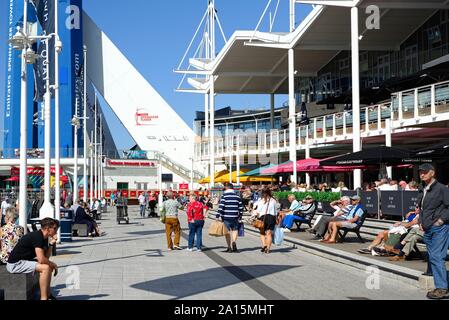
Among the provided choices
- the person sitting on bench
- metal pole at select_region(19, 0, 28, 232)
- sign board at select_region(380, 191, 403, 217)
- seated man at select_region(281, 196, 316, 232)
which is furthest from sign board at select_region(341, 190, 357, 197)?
metal pole at select_region(19, 0, 28, 232)

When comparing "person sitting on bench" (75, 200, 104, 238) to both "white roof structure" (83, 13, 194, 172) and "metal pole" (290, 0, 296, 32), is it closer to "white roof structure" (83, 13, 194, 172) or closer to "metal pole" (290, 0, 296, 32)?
"metal pole" (290, 0, 296, 32)

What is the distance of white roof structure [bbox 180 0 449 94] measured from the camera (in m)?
35.4

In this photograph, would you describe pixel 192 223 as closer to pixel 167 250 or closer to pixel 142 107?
pixel 167 250

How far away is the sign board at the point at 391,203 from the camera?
60.6 ft

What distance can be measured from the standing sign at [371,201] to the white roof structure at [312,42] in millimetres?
12785

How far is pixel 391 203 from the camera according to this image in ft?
62.5

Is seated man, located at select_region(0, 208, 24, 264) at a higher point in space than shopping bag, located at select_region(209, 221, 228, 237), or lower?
higher

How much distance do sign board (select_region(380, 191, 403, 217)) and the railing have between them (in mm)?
7349

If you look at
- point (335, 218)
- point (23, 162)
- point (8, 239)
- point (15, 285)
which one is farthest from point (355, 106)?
point (15, 285)

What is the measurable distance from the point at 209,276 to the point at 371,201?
33.6 feet

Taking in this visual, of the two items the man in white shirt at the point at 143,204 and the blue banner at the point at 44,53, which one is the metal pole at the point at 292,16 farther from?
the blue banner at the point at 44,53

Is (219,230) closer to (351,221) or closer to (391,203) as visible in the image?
(351,221)
